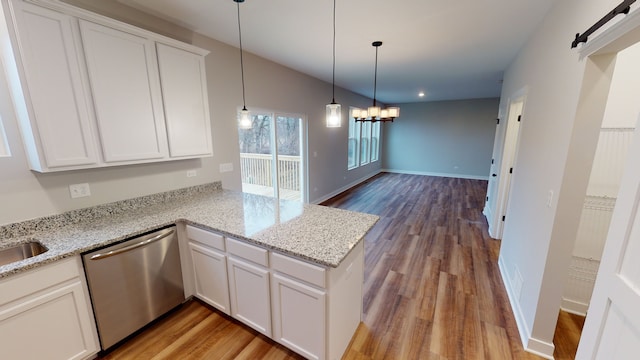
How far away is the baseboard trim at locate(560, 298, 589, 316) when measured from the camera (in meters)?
2.15

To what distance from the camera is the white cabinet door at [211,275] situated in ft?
6.51

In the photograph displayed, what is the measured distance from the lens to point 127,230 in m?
1.83

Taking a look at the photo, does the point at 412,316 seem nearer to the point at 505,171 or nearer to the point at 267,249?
the point at 267,249

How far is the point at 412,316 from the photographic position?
7.14 feet

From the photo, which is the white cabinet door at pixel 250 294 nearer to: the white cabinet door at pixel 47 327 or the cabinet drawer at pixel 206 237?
the cabinet drawer at pixel 206 237

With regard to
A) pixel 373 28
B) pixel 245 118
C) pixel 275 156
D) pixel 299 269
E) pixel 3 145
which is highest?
pixel 373 28

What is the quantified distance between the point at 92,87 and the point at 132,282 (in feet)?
4.89

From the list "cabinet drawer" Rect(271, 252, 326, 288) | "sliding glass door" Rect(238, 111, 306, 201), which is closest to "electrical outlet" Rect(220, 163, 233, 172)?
"sliding glass door" Rect(238, 111, 306, 201)

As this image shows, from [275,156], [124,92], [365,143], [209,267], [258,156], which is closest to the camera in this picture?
[124,92]

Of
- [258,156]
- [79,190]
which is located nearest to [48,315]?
[79,190]

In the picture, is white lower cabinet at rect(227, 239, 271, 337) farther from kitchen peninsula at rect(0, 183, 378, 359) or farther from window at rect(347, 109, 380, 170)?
window at rect(347, 109, 380, 170)

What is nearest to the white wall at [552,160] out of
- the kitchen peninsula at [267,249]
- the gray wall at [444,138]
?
the kitchen peninsula at [267,249]

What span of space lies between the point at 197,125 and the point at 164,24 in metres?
1.02

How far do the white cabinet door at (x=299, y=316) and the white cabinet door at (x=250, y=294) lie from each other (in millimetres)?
77
